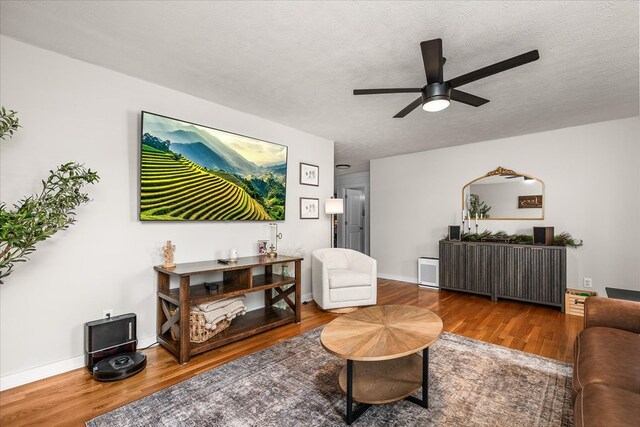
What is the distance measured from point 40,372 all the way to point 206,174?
210cm

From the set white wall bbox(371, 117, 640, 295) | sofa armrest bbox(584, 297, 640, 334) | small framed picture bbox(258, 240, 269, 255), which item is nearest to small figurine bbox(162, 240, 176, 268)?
small framed picture bbox(258, 240, 269, 255)

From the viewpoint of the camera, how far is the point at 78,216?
2451 mm

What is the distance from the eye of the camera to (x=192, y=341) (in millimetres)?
2717

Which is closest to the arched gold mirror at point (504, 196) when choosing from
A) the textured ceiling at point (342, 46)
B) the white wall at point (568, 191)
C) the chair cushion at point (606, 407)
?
the white wall at point (568, 191)

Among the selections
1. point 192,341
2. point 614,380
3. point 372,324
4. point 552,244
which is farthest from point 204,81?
point 552,244

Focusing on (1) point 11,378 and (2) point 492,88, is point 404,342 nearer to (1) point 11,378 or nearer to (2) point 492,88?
(2) point 492,88

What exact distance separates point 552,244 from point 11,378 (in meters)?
5.95

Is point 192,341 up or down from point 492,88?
down

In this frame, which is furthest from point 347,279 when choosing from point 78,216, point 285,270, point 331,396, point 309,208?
point 78,216

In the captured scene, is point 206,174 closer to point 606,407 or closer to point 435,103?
point 435,103

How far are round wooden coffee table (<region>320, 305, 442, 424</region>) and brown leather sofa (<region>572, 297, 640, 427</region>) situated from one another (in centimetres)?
Result: 72

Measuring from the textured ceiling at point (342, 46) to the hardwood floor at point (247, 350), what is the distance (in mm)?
2527

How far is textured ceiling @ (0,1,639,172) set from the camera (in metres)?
1.86

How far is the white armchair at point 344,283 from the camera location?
3750 millimetres
